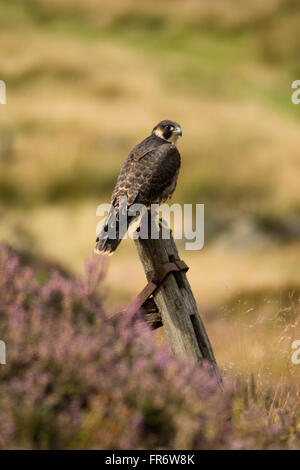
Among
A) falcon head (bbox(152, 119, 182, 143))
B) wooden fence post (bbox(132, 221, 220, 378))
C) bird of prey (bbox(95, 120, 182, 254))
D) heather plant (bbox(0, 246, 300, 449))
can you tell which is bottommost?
heather plant (bbox(0, 246, 300, 449))

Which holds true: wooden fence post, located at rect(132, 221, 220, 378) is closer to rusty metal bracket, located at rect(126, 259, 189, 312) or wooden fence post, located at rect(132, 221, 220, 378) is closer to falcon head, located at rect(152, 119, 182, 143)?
rusty metal bracket, located at rect(126, 259, 189, 312)

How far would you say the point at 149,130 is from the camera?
2336cm

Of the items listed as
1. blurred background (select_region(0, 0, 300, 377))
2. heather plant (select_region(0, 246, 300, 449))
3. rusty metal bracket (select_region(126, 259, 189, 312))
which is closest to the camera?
heather plant (select_region(0, 246, 300, 449))

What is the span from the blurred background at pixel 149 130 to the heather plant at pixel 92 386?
2625mm

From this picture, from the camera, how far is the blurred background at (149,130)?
1734 cm

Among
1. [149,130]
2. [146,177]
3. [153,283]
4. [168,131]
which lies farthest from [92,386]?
[149,130]

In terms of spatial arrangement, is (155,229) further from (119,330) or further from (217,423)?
(217,423)

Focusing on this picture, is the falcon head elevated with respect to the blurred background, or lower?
lower

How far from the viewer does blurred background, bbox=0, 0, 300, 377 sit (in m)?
17.3

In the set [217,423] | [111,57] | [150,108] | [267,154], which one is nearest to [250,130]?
[267,154]

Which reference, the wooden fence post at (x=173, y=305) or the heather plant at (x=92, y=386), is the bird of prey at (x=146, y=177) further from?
the heather plant at (x=92, y=386)

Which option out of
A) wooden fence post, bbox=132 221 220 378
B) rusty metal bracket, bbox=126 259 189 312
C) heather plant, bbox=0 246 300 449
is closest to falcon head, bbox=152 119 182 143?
wooden fence post, bbox=132 221 220 378

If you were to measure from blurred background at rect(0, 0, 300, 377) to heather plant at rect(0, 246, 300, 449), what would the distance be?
2625mm

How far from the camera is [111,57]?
31219mm
